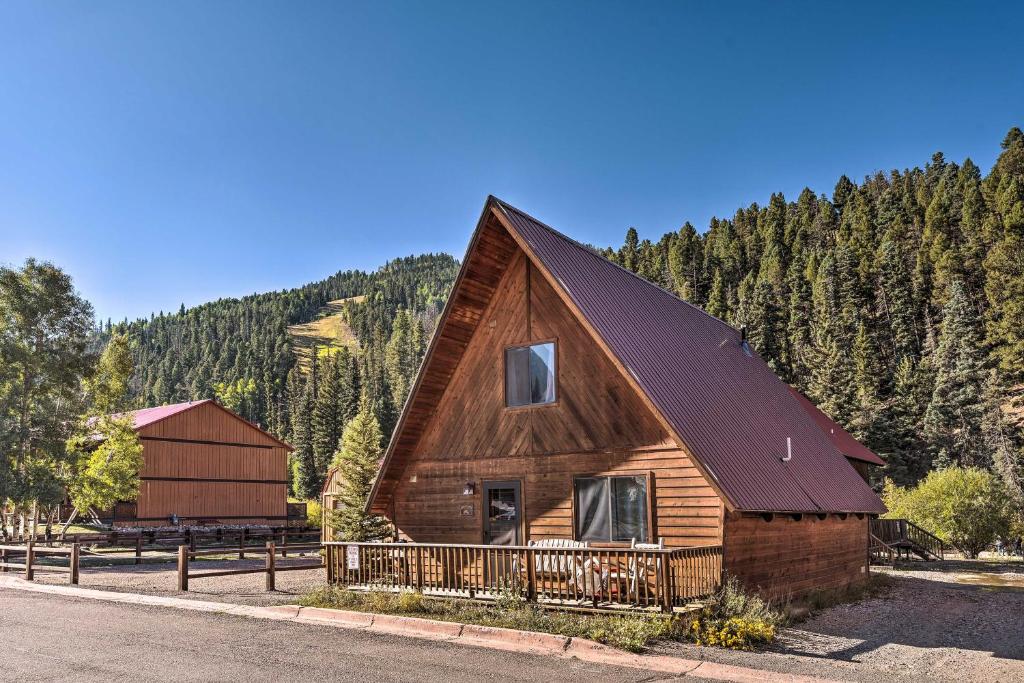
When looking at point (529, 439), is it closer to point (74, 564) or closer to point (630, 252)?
point (74, 564)

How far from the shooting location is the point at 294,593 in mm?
18062

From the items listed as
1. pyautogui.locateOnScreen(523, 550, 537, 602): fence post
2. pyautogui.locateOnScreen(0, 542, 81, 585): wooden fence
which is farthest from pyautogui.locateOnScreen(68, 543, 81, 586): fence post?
pyautogui.locateOnScreen(523, 550, 537, 602): fence post

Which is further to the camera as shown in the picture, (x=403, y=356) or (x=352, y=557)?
(x=403, y=356)

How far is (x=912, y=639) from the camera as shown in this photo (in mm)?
13984

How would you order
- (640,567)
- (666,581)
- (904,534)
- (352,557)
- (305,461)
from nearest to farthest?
(666,581) < (640,567) < (352,557) < (904,534) < (305,461)

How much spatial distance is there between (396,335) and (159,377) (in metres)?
50.8

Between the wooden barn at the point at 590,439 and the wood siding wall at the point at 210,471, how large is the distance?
93.9 feet

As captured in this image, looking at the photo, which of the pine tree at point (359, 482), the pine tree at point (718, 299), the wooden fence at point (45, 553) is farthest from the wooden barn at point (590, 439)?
the pine tree at point (718, 299)

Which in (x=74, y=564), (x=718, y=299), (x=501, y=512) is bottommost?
(x=74, y=564)

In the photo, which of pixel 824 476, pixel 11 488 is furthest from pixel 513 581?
pixel 11 488

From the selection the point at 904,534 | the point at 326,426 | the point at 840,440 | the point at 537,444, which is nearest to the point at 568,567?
the point at 537,444

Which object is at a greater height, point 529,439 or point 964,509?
point 529,439

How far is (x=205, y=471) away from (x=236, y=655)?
3843 centimetres

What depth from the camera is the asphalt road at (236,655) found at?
9.51 meters
